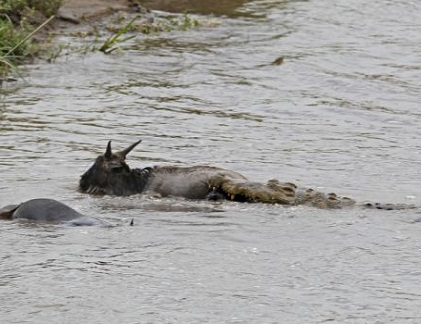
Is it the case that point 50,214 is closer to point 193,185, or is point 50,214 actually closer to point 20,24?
point 193,185

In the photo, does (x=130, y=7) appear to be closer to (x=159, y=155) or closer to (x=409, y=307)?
(x=159, y=155)

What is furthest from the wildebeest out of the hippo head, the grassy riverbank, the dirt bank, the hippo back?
the dirt bank

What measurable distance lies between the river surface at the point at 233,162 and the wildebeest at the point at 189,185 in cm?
10

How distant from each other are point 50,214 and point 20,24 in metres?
6.88

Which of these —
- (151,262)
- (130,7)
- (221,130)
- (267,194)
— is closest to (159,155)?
(221,130)

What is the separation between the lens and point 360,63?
15508 mm

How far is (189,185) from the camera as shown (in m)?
8.78

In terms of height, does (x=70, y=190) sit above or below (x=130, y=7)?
below

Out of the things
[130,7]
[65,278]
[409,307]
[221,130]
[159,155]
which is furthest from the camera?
[130,7]

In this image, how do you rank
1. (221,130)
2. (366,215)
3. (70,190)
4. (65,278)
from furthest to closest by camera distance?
1. (221,130)
2. (70,190)
3. (366,215)
4. (65,278)

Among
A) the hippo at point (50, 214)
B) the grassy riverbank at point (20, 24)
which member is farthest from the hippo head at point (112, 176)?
the grassy riverbank at point (20, 24)

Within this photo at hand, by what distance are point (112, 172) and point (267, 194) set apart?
1.09m

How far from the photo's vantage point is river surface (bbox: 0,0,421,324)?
6613 millimetres

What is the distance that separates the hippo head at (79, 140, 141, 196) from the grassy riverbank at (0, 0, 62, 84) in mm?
3987
